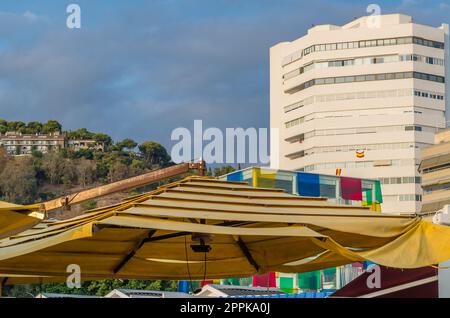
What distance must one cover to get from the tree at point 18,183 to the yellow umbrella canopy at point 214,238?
132673 mm

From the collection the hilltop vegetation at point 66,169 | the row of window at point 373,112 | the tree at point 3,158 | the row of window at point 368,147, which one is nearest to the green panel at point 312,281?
the row of window at point 368,147

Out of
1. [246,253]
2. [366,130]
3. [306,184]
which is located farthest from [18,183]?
[246,253]

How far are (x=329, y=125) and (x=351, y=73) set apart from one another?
302 inches

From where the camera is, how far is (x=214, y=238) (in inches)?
388

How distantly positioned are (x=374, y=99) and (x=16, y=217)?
Answer: 365ft

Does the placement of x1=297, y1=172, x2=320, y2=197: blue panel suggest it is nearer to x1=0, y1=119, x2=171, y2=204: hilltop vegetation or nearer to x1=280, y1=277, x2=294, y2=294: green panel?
x1=280, y1=277, x2=294, y2=294: green panel

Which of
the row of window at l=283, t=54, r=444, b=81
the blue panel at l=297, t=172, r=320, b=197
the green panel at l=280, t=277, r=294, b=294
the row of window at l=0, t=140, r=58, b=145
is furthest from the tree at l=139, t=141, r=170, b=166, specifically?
the blue panel at l=297, t=172, r=320, b=197

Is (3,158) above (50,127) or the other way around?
the other way around

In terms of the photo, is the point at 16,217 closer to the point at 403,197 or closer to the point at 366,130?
the point at 403,197

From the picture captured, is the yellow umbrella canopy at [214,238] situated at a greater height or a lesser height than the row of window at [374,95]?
lesser

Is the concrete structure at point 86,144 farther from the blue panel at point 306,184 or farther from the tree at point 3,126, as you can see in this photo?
the blue panel at point 306,184

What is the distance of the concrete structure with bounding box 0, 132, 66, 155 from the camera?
16719cm

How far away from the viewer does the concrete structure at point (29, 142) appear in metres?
167
